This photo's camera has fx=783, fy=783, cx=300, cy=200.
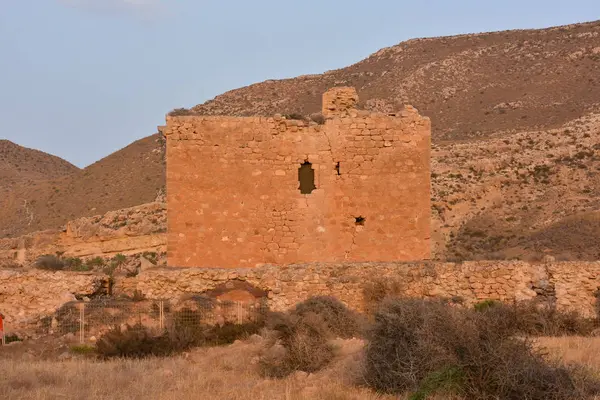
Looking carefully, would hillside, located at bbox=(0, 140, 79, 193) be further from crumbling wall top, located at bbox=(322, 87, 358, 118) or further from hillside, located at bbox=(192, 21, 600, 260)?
crumbling wall top, located at bbox=(322, 87, 358, 118)

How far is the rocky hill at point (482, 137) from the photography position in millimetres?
37344

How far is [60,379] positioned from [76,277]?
536 centimetres

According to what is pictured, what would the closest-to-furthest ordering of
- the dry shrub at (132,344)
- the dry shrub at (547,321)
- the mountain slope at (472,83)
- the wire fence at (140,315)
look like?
the dry shrub at (547,321) → the dry shrub at (132,344) → the wire fence at (140,315) → the mountain slope at (472,83)

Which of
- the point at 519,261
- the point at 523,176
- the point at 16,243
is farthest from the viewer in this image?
the point at 523,176

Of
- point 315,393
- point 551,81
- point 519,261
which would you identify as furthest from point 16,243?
point 551,81

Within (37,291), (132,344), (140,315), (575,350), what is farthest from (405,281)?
(37,291)

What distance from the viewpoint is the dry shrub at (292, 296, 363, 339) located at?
12383 mm

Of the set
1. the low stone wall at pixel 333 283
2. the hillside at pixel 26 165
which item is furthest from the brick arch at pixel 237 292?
the hillside at pixel 26 165

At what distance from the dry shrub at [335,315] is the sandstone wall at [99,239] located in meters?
21.4

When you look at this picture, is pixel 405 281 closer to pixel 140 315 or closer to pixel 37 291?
pixel 140 315

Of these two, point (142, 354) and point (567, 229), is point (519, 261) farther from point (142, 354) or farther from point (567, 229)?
point (567, 229)

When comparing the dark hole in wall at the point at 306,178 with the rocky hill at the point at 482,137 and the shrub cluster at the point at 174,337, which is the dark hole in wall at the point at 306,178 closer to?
the shrub cluster at the point at 174,337

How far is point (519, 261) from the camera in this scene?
14.0 metres

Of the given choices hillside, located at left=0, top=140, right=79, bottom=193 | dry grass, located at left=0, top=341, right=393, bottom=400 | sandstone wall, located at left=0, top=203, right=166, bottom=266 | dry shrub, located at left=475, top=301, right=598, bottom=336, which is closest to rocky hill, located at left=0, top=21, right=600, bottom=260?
hillside, located at left=0, top=140, right=79, bottom=193
